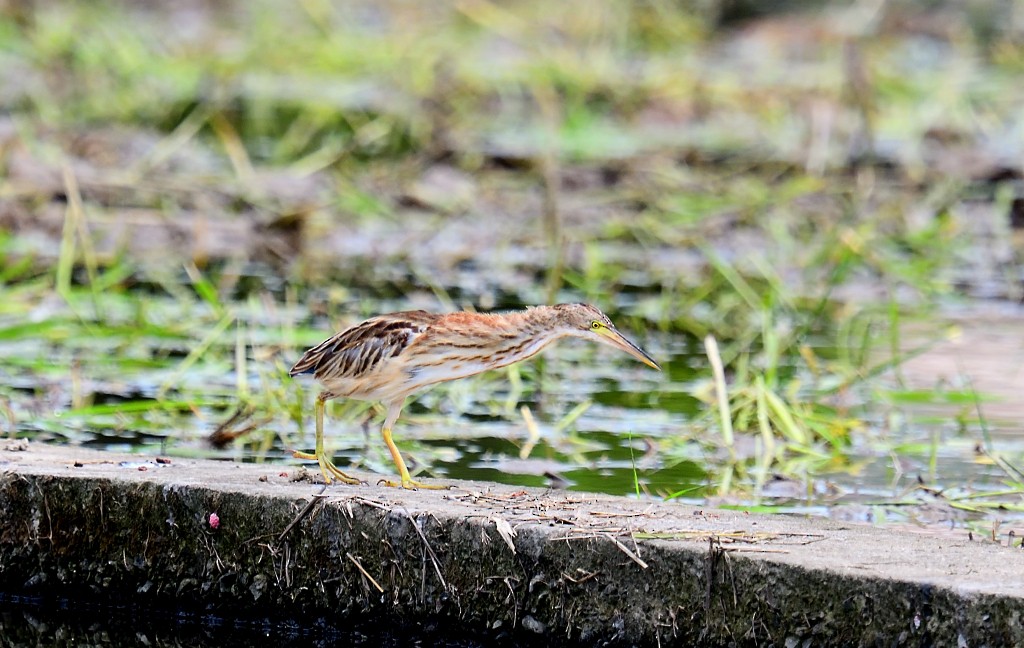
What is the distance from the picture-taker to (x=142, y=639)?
4.97 meters

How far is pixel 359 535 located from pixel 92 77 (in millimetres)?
12353

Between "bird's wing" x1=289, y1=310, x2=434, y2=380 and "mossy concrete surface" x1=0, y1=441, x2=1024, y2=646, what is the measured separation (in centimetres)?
38

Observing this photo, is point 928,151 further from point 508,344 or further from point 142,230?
point 508,344

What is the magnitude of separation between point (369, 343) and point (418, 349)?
0.48 feet

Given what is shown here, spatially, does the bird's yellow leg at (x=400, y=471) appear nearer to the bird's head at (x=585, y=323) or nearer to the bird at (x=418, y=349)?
the bird at (x=418, y=349)

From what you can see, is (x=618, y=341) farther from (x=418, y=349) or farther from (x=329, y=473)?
(x=329, y=473)

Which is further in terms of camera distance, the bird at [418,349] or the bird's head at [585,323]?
the bird's head at [585,323]

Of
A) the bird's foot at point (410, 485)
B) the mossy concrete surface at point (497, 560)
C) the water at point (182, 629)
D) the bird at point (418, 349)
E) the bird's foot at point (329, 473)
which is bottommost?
the water at point (182, 629)

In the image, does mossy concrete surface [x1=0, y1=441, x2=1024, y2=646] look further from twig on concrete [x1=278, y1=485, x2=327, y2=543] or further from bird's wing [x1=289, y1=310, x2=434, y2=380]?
bird's wing [x1=289, y1=310, x2=434, y2=380]

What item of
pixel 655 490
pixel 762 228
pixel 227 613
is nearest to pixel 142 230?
pixel 762 228

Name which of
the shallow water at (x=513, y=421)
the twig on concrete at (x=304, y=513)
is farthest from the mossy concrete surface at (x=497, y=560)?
the shallow water at (x=513, y=421)

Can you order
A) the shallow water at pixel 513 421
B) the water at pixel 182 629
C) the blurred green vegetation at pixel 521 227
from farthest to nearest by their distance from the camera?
1. the blurred green vegetation at pixel 521 227
2. the shallow water at pixel 513 421
3. the water at pixel 182 629

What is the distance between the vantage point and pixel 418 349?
18.3ft

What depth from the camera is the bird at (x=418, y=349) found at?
5.57 meters
